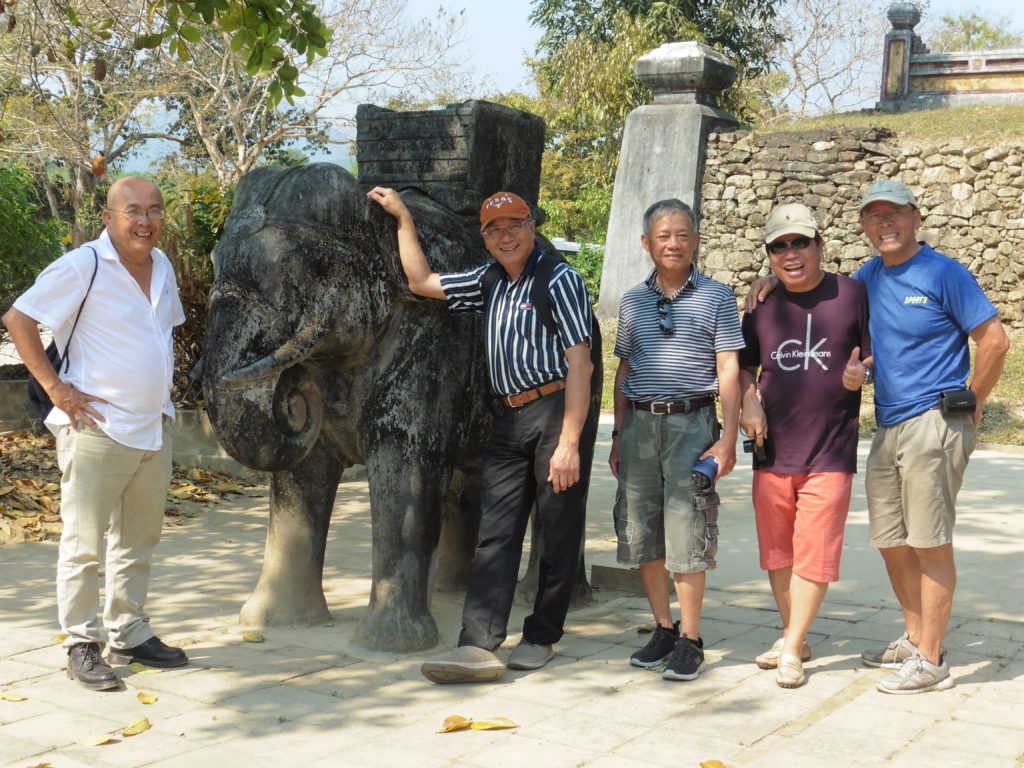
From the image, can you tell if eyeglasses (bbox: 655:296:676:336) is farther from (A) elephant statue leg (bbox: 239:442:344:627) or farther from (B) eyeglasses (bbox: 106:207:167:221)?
(B) eyeglasses (bbox: 106:207:167:221)

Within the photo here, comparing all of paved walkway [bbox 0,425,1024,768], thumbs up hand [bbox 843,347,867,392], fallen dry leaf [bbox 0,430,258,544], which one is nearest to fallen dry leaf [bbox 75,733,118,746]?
paved walkway [bbox 0,425,1024,768]

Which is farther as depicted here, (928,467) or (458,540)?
(458,540)

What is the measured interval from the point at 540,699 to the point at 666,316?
1501mm

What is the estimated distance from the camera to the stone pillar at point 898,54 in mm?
19484

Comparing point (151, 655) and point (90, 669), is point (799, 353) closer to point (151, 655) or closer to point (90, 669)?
point (151, 655)

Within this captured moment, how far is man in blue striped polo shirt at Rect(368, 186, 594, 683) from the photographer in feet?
15.1

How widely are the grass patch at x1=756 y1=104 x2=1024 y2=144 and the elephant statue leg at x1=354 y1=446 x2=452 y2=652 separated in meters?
12.8

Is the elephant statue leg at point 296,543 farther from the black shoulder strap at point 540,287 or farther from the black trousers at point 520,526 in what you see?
the black shoulder strap at point 540,287

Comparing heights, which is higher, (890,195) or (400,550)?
(890,195)

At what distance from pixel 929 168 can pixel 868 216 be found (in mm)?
12068

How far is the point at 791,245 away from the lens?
4.55 m

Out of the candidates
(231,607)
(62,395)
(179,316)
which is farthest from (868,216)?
(231,607)

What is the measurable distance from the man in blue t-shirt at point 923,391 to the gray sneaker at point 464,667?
145cm

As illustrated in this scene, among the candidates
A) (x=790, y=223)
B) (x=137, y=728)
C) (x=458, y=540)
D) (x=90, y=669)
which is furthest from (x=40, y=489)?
(x=790, y=223)
